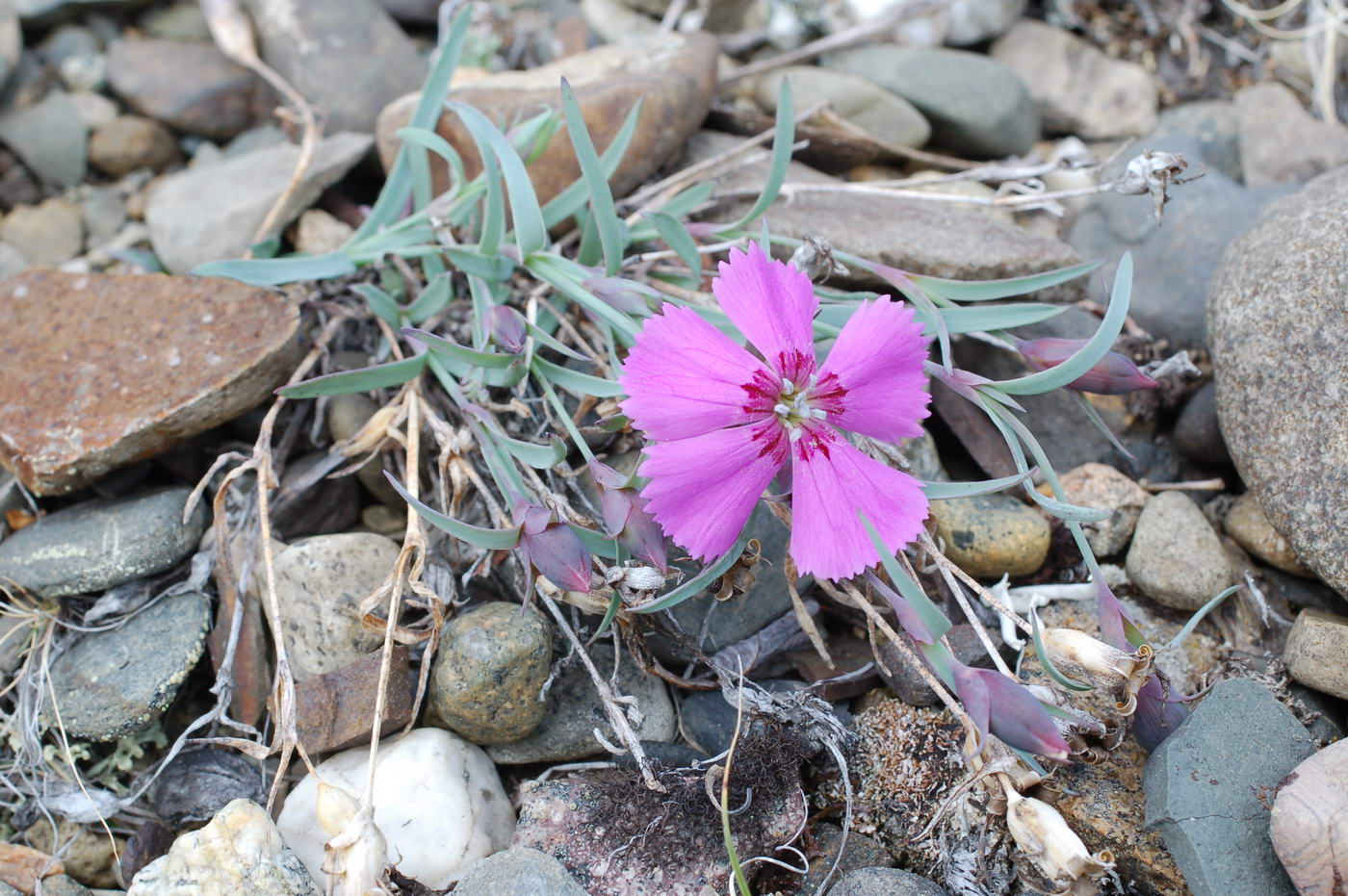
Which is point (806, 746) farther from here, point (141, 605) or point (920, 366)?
point (141, 605)

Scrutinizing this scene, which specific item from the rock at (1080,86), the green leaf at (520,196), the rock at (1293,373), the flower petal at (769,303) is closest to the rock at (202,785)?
the green leaf at (520,196)

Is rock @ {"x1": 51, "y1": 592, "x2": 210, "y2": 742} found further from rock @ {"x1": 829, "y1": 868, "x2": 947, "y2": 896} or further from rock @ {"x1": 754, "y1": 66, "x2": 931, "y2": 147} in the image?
rock @ {"x1": 754, "y1": 66, "x2": 931, "y2": 147}

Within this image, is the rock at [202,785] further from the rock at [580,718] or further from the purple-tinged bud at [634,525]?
the purple-tinged bud at [634,525]

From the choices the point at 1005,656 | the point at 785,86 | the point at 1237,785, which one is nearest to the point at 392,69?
the point at 785,86

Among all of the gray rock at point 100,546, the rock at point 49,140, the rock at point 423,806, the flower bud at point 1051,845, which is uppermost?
the rock at point 49,140

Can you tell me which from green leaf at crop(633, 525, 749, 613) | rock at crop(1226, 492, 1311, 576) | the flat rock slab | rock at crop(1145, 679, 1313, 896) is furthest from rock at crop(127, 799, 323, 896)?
rock at crop(1226, 492, 1311, 576)

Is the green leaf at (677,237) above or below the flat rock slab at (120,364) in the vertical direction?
above

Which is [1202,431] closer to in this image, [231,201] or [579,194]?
[579,194]
